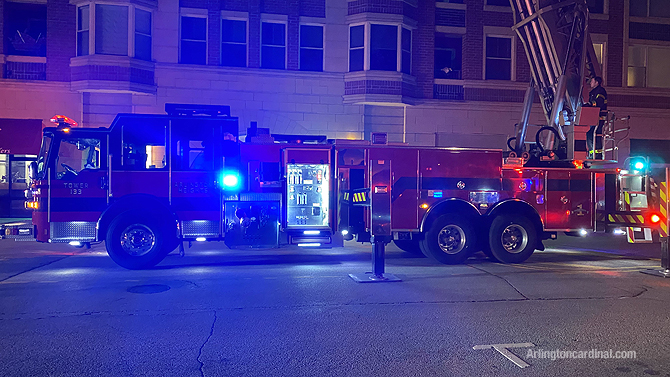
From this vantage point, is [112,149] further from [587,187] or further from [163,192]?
[587,187]

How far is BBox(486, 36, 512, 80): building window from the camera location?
2111 centimetres

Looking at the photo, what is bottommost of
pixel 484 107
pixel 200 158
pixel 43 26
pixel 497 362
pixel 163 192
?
pixel 497 362

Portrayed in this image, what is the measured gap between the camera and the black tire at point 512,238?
10594mm

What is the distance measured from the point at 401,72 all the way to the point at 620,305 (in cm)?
1387

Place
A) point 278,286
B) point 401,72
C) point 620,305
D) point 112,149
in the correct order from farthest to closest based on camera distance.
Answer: point 401,72 → point 112,149 → point 278,286 → point 620,305

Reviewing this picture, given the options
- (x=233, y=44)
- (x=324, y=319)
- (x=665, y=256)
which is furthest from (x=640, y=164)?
(x=233, y=44)

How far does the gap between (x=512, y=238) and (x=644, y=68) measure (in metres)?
16.3

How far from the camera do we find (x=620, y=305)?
23.0 feet

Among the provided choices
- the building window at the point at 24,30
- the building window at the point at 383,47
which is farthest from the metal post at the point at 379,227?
the building window at the point at 24,30

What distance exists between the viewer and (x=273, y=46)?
19.5m

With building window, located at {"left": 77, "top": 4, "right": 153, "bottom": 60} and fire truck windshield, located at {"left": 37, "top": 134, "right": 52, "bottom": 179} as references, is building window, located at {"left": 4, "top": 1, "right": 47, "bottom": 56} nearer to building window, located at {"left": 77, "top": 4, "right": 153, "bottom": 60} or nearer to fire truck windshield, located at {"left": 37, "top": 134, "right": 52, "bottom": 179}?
building window, located at {"left": 77, "top": 4, "right": 153, "bottom": 60}

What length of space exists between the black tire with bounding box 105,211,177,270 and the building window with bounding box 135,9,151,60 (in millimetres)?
10502

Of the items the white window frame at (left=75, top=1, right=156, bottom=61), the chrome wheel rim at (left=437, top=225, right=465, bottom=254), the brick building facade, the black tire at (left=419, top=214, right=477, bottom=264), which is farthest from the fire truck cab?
the white window frame at (left=75, top=1, right=156, bottom=61)

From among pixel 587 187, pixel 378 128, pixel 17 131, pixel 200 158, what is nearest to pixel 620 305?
pixel 587 187
